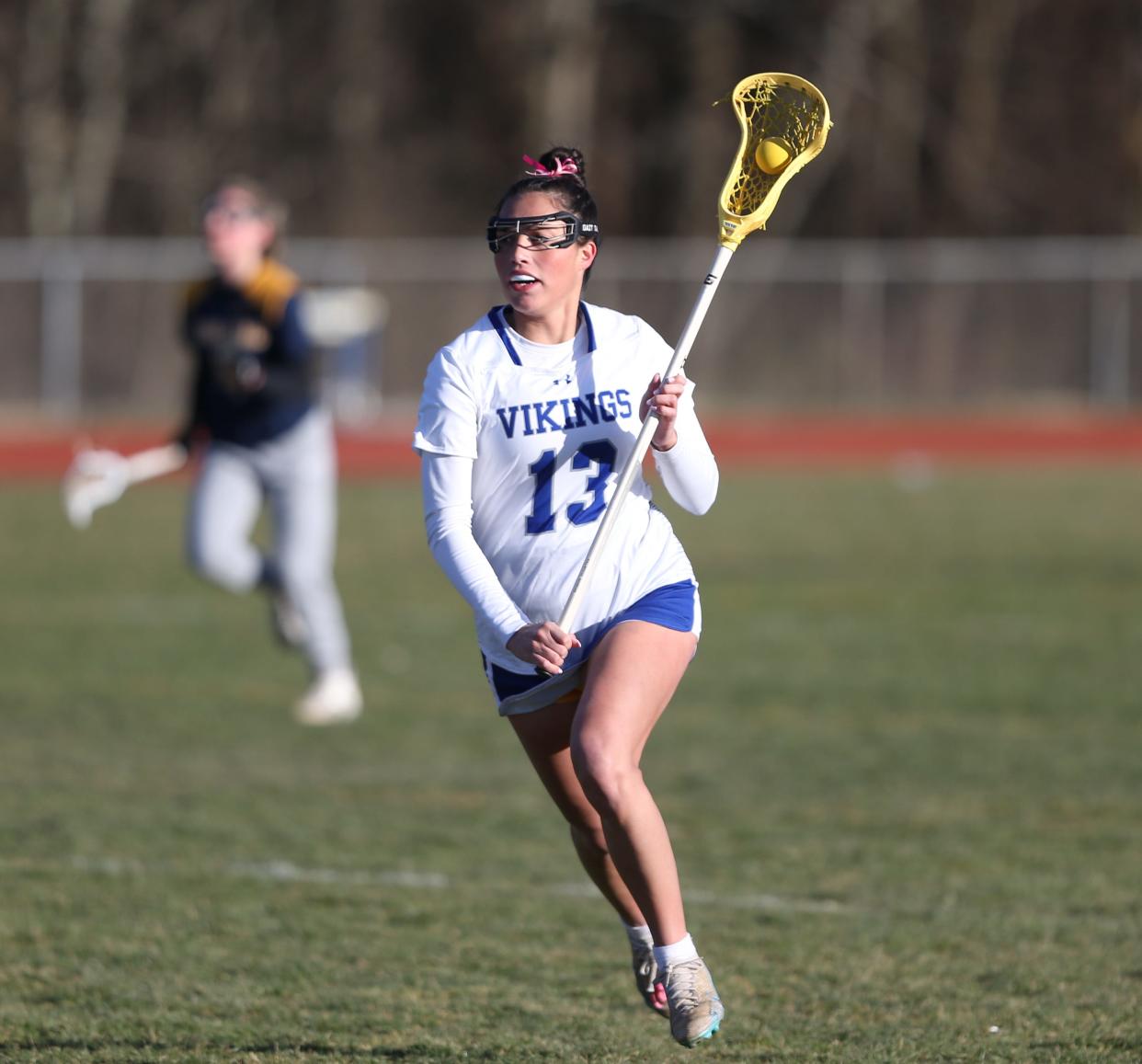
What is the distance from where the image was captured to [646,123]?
39375 millimetres

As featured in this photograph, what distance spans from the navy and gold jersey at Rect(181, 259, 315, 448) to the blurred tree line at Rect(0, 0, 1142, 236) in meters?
27.5

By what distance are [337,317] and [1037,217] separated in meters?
16.8

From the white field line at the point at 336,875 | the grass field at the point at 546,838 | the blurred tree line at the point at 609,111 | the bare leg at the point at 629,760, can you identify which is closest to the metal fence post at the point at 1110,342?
the blurred tree line at the point at 609,111

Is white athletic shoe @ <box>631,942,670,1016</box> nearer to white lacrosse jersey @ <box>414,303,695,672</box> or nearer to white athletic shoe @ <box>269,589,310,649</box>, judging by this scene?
white lacrosse jersey @ <box>414,303,695,672</box>

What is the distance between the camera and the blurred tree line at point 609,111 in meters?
35.8

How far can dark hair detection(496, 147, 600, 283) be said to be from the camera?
4688 mm

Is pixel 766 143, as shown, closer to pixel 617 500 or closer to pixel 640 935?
pixel 617 500

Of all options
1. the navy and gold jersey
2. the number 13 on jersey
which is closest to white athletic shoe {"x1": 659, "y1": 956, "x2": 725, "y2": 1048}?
the number 13 on jersey

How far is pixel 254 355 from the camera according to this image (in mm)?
9281

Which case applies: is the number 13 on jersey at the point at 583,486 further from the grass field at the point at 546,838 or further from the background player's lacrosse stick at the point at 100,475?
the background player's lacrosse stick at the point at 100,475

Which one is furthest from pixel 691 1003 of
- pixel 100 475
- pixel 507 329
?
pixel 100 475

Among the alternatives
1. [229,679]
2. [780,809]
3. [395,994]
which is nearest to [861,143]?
[229,679]

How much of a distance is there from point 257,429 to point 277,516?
0.48m

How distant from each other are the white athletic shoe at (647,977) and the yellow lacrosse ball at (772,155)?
201cm
